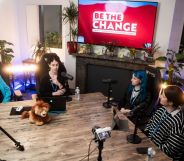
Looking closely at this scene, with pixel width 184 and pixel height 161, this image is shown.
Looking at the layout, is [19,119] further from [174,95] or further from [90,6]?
[90,6]

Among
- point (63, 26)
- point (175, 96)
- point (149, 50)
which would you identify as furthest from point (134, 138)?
point (63, 26)

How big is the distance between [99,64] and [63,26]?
1125mm

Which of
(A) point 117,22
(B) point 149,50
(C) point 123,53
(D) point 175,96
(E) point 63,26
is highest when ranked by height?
(A) point 117,22

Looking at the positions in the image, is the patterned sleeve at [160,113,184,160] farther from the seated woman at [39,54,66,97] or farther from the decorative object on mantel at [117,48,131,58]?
the decorative object on mantel at [117,48,131,58]

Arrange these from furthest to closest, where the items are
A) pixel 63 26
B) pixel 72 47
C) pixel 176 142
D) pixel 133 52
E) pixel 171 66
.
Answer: pixel 63 26
pixel 72 47
pixel 133 52
pixel 171 66
pixel 176 142

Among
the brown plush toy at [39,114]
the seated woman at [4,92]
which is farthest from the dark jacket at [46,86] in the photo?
the brown plush toy at [39,114]

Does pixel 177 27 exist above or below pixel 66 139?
above

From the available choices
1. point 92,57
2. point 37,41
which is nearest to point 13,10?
point 37,41

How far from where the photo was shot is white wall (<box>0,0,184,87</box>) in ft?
12.4

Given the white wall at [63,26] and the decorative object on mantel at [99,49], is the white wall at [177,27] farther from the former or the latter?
the decorative object on mantel at [99,49]

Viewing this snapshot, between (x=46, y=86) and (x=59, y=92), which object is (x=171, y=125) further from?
(x=46, y=86)

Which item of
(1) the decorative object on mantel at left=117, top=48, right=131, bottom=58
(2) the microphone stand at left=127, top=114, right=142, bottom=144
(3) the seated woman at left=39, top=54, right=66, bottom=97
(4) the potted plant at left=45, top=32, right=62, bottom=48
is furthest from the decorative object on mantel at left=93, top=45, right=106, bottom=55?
(2) the microphone stand at left=127, top=114, right=142, bottom=144

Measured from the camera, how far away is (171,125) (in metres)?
2.03

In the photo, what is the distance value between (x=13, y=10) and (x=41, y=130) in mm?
3687
